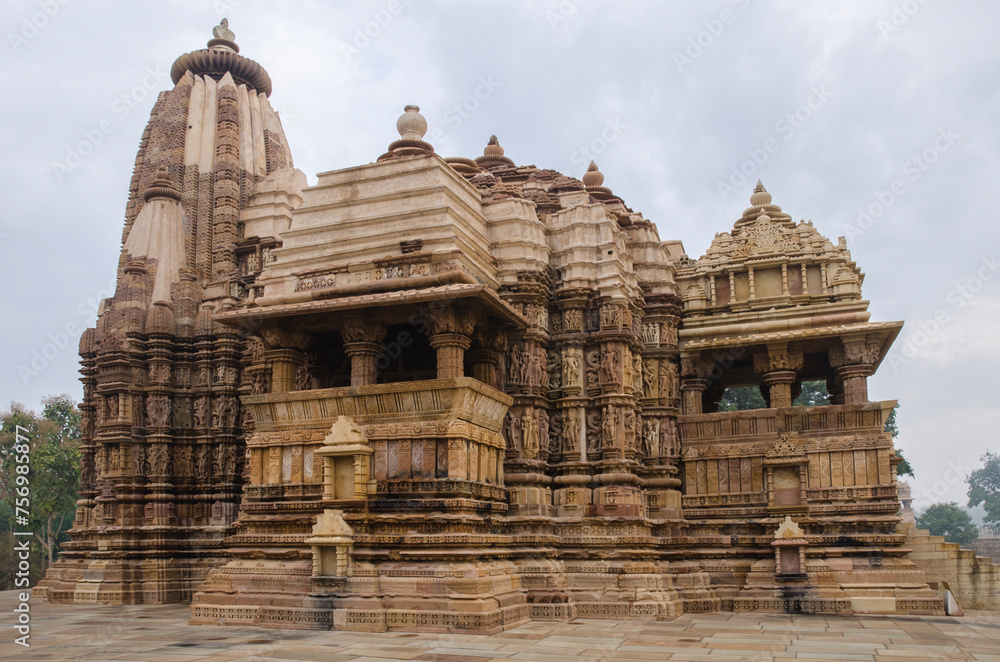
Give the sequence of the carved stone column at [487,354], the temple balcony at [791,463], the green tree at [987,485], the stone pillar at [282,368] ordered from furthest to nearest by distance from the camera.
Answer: the green tree at [987,485] → the temple balcony at [791,463] → the carved stone column at [487,354] → the stone pillar at [282,368]

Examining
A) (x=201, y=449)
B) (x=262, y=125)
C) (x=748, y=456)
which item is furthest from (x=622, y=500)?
(x=262, y=125)

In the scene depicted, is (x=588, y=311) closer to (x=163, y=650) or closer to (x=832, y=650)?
(x=832, y=650)

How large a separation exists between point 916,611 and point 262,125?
23.9 m

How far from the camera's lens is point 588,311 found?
1920cm

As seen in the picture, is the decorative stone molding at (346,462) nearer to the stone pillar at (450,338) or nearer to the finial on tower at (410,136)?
the stone pillar at (450,338)

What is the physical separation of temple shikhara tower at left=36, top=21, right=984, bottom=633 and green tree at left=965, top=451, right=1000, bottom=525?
98107 mm

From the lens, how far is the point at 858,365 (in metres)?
19.8

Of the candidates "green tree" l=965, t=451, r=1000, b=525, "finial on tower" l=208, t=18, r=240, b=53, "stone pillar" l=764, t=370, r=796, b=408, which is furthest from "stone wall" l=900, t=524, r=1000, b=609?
"green tree" l=965, t=451, r=1000, b=525

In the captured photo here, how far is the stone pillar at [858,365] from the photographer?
19656 mm

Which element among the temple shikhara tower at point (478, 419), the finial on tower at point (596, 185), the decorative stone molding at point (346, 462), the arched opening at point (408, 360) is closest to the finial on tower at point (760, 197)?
the temple shikhara tower at point (478, 419)

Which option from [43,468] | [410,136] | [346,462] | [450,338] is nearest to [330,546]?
[346,462]

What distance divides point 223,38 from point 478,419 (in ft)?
69.8

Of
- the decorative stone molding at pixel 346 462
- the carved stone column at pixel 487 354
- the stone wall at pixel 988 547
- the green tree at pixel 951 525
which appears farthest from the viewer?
the green tree at pixel 951 525

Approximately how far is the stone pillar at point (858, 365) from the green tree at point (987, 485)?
99.3 meters
